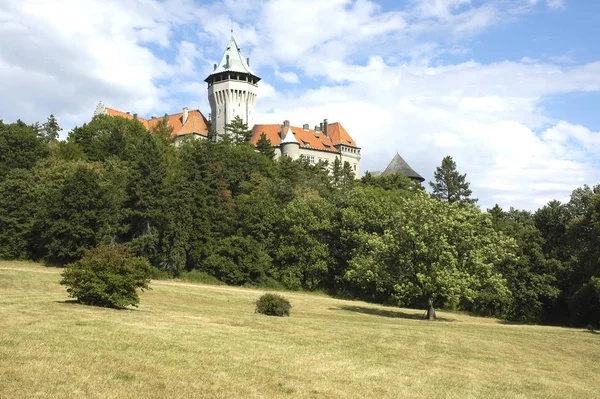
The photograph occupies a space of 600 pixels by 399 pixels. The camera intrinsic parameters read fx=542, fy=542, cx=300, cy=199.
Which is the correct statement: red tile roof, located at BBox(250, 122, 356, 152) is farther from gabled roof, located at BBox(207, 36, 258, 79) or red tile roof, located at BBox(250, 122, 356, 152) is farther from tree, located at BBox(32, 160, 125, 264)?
tree, located at BBox(32, 160, 125, 264)

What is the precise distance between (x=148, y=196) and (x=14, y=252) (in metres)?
14.7

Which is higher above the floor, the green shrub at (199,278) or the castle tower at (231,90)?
the castle tower at (231,90)

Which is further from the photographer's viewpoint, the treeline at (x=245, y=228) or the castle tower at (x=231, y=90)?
the castle tower at (x=231, y=90)

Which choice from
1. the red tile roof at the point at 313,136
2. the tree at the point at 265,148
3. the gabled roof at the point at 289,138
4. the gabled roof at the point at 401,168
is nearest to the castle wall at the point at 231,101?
the red tile roof at the point at 313,136

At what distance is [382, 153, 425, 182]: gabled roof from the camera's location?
378 feet

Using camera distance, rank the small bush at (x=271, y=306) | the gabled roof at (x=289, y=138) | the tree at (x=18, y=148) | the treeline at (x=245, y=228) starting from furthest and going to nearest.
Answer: the gabled roof at (x=289, y=138), the tree at (x=18, y=148), the treeline at (x=245, y=228), the small bush at (x=271, y=306)

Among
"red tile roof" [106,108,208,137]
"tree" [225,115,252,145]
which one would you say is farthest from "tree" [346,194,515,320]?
"red tile roof" [106,108,208,137]

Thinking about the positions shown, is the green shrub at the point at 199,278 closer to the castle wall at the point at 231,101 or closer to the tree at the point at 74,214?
the tree at the point at 74,214

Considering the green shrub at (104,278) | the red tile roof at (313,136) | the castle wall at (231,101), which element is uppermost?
the castle wall at (231,101)

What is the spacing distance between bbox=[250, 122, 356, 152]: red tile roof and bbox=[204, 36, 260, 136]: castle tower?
3.60 meters

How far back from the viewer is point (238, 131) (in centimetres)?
9819

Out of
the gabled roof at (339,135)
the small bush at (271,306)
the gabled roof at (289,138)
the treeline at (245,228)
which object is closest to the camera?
the small bush at (271,306)

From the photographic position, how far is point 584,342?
98.7ft

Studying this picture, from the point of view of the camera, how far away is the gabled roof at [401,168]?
115 metres
